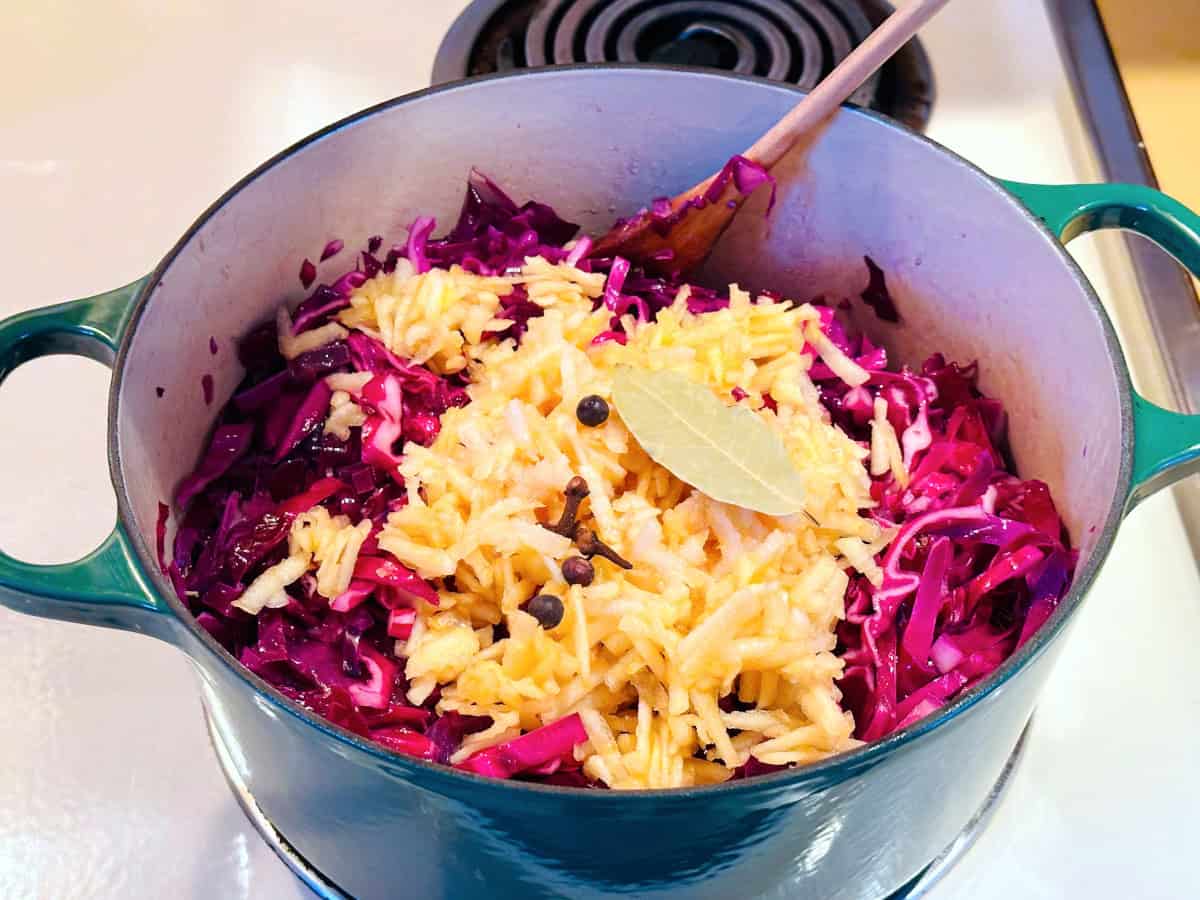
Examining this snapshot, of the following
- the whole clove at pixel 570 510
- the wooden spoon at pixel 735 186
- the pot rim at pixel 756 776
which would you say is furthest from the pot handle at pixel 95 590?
the wooden spoon at pixel 735 186

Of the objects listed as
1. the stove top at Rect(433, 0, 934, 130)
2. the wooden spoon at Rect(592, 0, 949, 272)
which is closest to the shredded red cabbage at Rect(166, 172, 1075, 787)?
the wooden spoon at Rect(592, 0, 949, 272)

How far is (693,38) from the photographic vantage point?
1.46 meters

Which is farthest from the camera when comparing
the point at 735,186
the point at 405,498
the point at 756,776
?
the point at 735,186

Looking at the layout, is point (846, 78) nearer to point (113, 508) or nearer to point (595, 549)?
point (595, 549)

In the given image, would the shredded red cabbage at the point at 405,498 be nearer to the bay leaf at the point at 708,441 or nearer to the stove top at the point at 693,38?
the bay leaf at the point at 708,441

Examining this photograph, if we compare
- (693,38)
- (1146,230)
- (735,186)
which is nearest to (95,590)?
(735,186)

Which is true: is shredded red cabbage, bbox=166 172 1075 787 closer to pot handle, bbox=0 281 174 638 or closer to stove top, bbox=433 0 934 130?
pot handle, bbox=0 281 174 638

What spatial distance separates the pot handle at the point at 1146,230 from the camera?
2.57 ft

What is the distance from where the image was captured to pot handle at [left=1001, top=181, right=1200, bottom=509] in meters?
0.78

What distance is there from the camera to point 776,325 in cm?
110

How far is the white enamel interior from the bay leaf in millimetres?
256

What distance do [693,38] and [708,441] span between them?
743 mm

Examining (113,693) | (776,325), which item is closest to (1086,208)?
(776,325)

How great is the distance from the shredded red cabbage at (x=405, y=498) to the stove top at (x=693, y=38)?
0.32m
